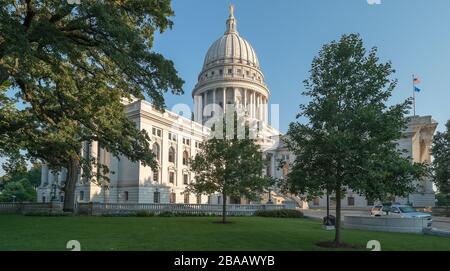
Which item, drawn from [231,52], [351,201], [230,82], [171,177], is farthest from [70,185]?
[231,52]

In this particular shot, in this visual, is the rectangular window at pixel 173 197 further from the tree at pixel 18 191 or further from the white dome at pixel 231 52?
the white dome at pixel 231 52

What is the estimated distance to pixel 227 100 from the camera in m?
111

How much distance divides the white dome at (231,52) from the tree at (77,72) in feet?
289

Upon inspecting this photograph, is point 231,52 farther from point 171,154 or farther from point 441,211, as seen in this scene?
point 441,211

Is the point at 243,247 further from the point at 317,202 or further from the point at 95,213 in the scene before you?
the point at 317,202

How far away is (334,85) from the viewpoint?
634 inches

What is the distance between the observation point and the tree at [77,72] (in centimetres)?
1773

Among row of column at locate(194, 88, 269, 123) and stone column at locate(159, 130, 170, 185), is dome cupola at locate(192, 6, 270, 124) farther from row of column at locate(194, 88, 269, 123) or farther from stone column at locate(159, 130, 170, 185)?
stone column at locate(159, 130, 170, 185)

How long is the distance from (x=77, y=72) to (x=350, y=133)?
18098 millimetres
